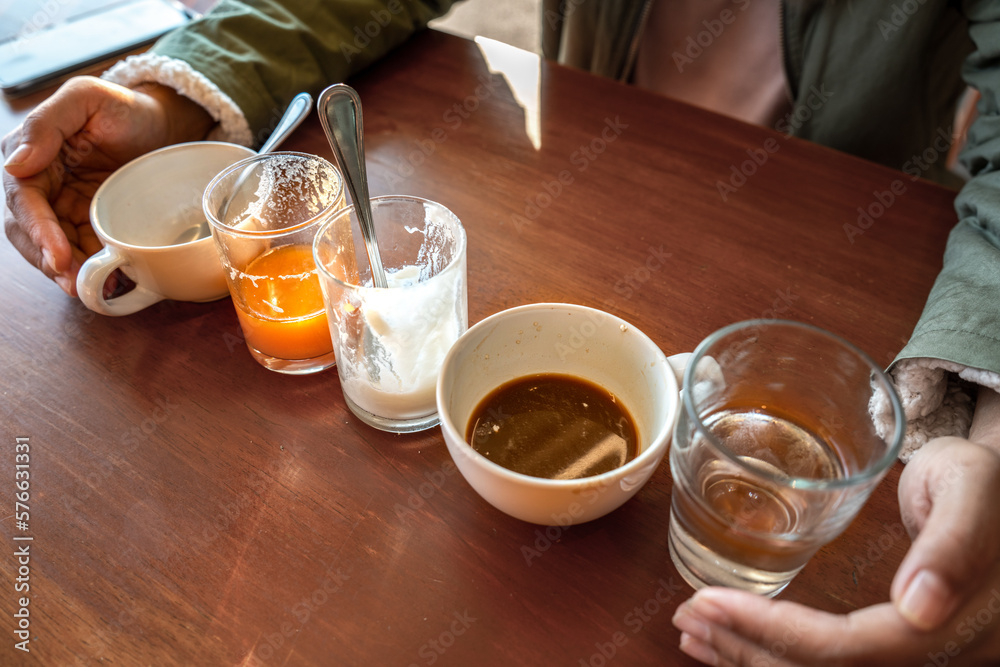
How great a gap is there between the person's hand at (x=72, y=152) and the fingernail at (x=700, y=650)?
69cm

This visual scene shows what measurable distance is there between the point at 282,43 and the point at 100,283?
1.59 feet

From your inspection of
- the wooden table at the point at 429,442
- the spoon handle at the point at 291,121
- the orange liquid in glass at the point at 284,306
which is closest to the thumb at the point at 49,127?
the wooden table at the point at 429,442

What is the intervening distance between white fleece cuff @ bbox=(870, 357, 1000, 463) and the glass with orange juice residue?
533mm

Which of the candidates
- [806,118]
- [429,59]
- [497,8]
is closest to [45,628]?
[429,59]

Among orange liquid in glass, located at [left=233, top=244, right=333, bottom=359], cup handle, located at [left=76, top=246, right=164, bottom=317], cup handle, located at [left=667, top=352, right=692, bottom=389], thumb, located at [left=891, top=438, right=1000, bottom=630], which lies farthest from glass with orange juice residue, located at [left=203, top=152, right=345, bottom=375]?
thumb, located at [left=891, top=438, right=1000, bottom=630]

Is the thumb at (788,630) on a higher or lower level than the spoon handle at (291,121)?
lower

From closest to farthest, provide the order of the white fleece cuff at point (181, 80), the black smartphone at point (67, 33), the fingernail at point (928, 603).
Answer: the fingernail at point (928, 603) → the white fleece cuff at point (181, 80) → the black smartphone at point (67, 33)

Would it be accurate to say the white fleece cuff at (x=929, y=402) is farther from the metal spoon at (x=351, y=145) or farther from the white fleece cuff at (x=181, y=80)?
the white fleece cuff at (x=181, y=80)

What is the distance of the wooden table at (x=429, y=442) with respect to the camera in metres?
0.50

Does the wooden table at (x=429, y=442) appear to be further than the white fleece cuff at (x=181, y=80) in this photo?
No

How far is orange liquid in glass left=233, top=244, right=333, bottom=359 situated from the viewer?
25.0 inches

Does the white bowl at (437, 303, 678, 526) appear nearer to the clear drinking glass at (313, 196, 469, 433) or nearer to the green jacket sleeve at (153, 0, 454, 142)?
the clear drinking glass at (313, 196, 469, 433)

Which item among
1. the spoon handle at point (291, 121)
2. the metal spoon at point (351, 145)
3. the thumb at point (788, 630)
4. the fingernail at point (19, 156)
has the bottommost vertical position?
the thumb at point (788, 630)

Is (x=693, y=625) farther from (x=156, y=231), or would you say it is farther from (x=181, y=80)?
(x=181, y=80)
